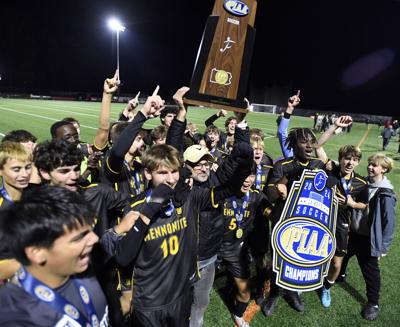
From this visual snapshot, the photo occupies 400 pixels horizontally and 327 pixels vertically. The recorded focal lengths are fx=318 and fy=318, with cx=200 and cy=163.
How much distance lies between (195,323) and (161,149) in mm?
1906

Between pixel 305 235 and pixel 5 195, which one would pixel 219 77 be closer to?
pixel 305 235

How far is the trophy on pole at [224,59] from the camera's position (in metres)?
2.97

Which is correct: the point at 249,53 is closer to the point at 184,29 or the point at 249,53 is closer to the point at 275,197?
the point at 275,197

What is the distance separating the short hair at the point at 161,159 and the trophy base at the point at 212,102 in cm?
64

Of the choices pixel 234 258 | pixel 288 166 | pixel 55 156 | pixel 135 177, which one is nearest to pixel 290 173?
pixel 288 166

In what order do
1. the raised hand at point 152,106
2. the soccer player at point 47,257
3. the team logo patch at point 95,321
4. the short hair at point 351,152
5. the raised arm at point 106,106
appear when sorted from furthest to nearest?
the short hair at point 351,152
the raised arm at point 106,106
the raised hand at point 152,106
the team logo patch at point 95,321
the soccer player at point 47,257

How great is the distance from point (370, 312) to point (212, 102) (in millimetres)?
3177

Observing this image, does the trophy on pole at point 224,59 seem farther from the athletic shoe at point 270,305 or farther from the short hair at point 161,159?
the athletic shoe at point 270,305

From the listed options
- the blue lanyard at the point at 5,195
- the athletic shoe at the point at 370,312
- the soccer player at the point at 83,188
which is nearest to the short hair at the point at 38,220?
the soccer player at the point at 83,188

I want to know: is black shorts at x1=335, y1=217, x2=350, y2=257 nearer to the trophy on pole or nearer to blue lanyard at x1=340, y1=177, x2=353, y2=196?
blue lanyard at x1=340, y1=177, x2=353, y2=196

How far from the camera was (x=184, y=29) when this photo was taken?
5312cm

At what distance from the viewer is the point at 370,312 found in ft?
12.6

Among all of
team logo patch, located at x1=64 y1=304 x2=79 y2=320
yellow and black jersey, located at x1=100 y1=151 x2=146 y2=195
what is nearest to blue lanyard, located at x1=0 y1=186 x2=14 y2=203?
yellow and black jersey, located at x1=100 y1=151 x2=146 y2=195

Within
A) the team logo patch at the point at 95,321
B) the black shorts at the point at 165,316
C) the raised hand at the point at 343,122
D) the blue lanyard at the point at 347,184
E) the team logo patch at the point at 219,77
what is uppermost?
the team logo patch at the point at 219,77
